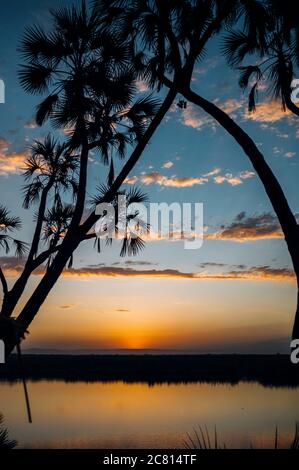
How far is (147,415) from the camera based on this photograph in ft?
90.9

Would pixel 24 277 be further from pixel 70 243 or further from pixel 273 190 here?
pixel 273 190

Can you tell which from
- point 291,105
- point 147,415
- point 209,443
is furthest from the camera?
point 147,415

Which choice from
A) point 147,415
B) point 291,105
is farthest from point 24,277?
point 147,415

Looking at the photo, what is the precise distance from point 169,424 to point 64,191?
14.2 m

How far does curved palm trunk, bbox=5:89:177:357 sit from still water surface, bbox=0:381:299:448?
11.6 metres

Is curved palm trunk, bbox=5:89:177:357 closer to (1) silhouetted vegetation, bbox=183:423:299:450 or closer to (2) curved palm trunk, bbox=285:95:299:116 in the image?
(2) curved palm trunk, bbox=285:95:299:116

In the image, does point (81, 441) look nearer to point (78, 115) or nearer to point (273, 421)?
point (273, 421)

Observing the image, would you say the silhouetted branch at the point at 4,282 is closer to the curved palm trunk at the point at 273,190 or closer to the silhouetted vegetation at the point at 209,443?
the silhouetted vegetation at the point at 209,443

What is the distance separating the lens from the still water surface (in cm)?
2142

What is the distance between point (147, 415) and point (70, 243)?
63.4 ft

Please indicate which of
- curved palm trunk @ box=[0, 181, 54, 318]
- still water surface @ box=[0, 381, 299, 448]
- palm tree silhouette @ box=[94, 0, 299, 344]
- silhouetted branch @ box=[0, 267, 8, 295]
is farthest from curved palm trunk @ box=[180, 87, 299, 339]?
still water surface @ box=[0, 381, 299, 448]
